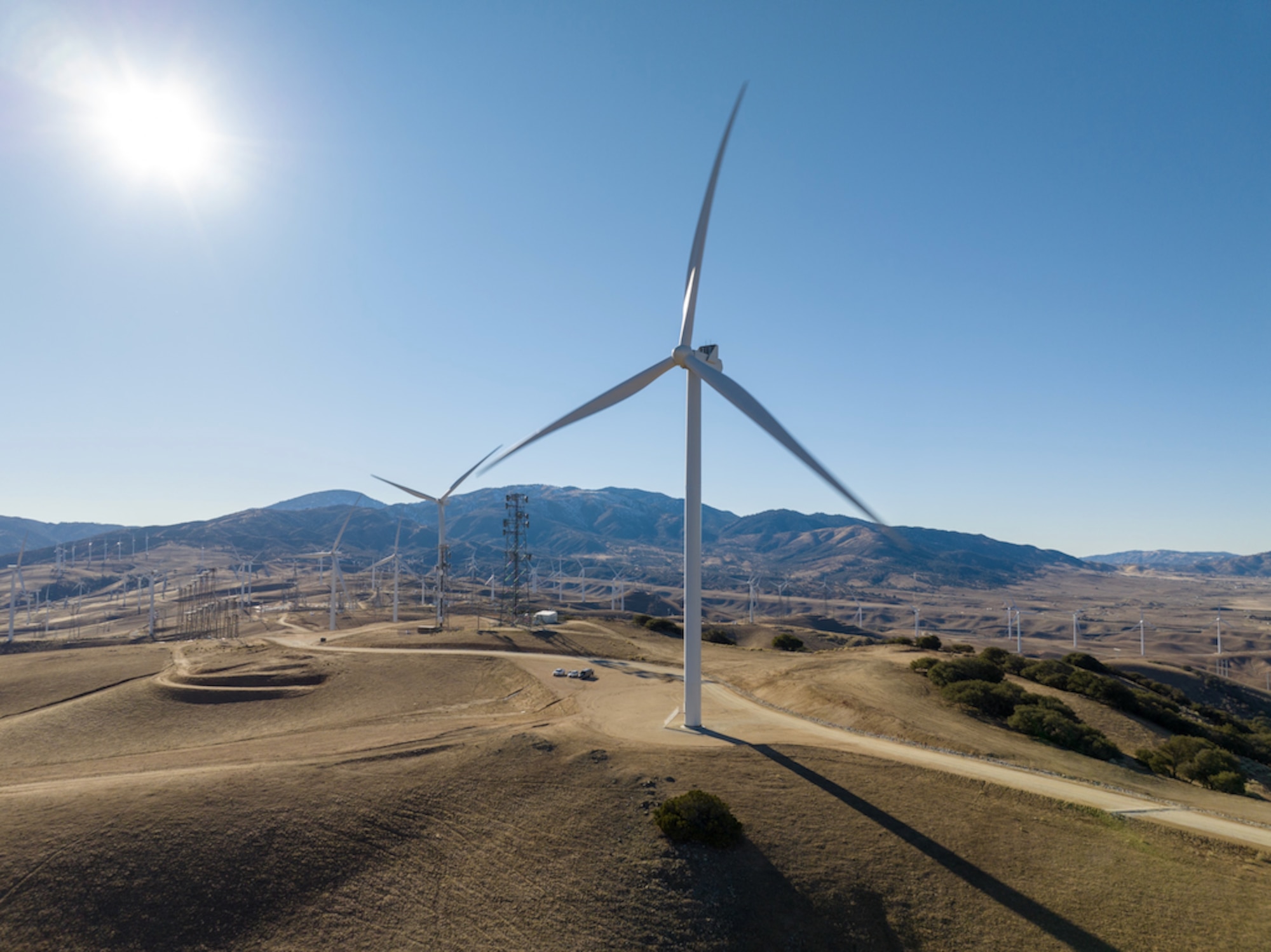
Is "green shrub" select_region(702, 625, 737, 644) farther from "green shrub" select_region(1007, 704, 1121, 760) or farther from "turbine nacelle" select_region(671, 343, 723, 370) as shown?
"turbine nacelle" select_region(671, 343, 723, 370)

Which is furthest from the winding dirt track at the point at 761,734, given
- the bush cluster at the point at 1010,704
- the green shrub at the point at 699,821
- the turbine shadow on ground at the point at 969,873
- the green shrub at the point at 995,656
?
the green shrub at the point at 995,656

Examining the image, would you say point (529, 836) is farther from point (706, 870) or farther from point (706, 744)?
point (706, 744)

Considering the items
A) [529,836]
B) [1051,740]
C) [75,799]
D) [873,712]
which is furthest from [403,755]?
[1051,740]

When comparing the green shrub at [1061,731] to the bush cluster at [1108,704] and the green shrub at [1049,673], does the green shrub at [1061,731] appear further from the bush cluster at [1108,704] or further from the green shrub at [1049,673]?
the green shrub at [1049,673]

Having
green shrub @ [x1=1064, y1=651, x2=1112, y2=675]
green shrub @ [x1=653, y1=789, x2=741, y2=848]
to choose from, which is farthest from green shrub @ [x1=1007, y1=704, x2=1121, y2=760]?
green shrub @ [x1=1064, y1=651, x2=1112, y2=675]

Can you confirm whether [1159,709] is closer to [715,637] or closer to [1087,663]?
[1087,663]

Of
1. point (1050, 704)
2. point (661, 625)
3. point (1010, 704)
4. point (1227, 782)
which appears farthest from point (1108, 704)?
point (661, 625)
